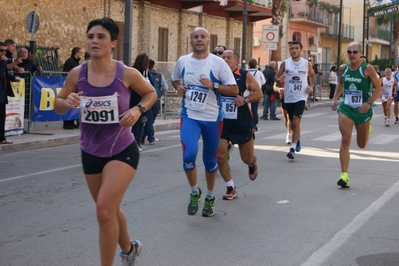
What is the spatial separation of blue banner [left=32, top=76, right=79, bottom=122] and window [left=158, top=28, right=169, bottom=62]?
45.2 ft

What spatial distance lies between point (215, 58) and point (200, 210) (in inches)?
66.2

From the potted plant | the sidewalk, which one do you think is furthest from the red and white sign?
the potted plant

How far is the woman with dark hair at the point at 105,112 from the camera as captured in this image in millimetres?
5371

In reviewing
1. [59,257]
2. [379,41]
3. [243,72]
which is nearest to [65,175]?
[243,72]

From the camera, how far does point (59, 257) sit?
629 cm

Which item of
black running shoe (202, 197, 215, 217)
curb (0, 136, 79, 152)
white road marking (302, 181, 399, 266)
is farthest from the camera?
curb (0, 136, 79, 152)

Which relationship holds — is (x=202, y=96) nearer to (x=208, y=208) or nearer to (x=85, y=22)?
(x=208, y=208)

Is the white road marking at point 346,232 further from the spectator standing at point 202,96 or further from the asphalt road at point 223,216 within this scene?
the spectator standing at point 202,96

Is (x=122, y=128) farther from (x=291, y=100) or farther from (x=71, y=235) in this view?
(x=291, y=100)

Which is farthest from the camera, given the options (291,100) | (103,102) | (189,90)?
(291,100)

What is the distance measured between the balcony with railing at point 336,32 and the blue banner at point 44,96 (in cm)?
4555

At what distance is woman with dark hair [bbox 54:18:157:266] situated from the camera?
5371 mm

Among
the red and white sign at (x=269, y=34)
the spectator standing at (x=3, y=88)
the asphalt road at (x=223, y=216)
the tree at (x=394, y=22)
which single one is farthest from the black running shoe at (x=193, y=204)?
the tree at (x=394, y=22)

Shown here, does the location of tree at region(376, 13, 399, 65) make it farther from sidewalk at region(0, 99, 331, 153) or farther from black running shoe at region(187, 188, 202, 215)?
black running shoe at region(187, 188, 202, 215)
